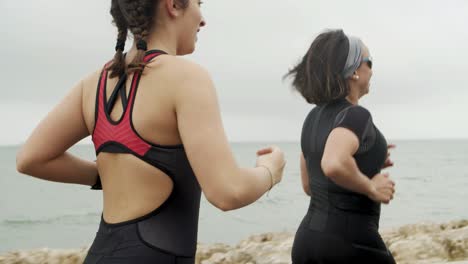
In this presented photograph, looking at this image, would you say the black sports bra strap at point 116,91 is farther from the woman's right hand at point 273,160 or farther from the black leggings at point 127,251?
the woman's right hand at point 273,160

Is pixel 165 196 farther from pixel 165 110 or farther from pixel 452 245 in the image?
pixel 452 245

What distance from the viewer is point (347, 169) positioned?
3062mm

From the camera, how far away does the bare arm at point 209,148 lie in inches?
68.8

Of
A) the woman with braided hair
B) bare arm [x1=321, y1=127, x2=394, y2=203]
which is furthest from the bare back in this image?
bare arm [x1=321, y1=127, x2=394, y2=203]

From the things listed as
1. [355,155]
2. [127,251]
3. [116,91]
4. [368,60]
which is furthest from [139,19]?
[368,60]

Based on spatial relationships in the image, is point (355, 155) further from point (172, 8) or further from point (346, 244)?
point (172, 8)

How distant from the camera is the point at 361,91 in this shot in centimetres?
354

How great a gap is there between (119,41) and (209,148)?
2.14ft

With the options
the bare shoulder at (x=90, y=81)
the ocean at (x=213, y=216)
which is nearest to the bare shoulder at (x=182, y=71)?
the bare shoulder at (x=90, y=81)

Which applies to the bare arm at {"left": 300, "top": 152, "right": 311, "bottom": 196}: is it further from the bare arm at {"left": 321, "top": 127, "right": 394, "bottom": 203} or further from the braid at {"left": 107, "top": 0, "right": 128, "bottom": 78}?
the braid at {"left": 107, "top": 0, "right": 128, "bottom": 78}

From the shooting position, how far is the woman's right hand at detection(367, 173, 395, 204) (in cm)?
317

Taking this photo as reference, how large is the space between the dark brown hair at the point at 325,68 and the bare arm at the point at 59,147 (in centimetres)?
164

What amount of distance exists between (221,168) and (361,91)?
6.62 feet

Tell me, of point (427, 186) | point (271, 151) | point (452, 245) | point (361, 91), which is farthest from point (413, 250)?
point (427, 186)
